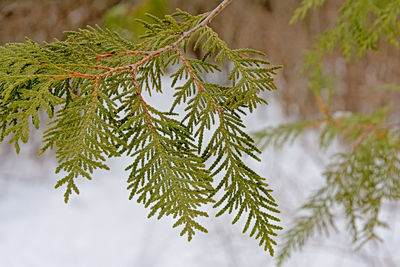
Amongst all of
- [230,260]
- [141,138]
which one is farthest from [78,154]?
[230,260]

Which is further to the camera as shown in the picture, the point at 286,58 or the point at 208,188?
the point at 286,58

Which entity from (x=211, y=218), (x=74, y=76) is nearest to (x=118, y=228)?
(x=211, y=218)

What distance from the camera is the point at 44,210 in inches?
134

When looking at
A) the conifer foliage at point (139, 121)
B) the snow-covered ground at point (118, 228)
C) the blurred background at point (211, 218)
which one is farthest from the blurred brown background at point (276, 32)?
the conifer foliage at point (139, 121)

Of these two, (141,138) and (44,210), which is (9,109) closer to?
(141,138)

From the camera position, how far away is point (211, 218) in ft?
10.8

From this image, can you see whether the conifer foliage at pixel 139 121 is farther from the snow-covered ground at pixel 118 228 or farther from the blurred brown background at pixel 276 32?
the snow-covered ground at pixel 118 228

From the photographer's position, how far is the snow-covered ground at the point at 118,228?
306 centimetres

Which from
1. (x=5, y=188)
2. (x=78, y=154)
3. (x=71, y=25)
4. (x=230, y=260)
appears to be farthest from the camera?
(x=5, y=188)

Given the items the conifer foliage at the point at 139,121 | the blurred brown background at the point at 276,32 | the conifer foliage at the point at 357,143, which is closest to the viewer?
the conifer foliage at the point at 139,121

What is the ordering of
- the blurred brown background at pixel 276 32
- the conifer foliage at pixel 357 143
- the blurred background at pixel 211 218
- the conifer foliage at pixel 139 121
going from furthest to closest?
the blurred background at pixel 211 218 < the blurred brown background at pixel 276 32 < the conifer foliage at pixel 357 143 < the conifer foliage at pixel 139 121

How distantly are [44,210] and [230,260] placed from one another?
1524 millimetres

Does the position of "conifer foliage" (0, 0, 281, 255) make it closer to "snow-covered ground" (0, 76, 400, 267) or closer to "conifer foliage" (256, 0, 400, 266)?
"conifer foliage" (256, 0, 400, 266)

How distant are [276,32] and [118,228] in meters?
1.98
